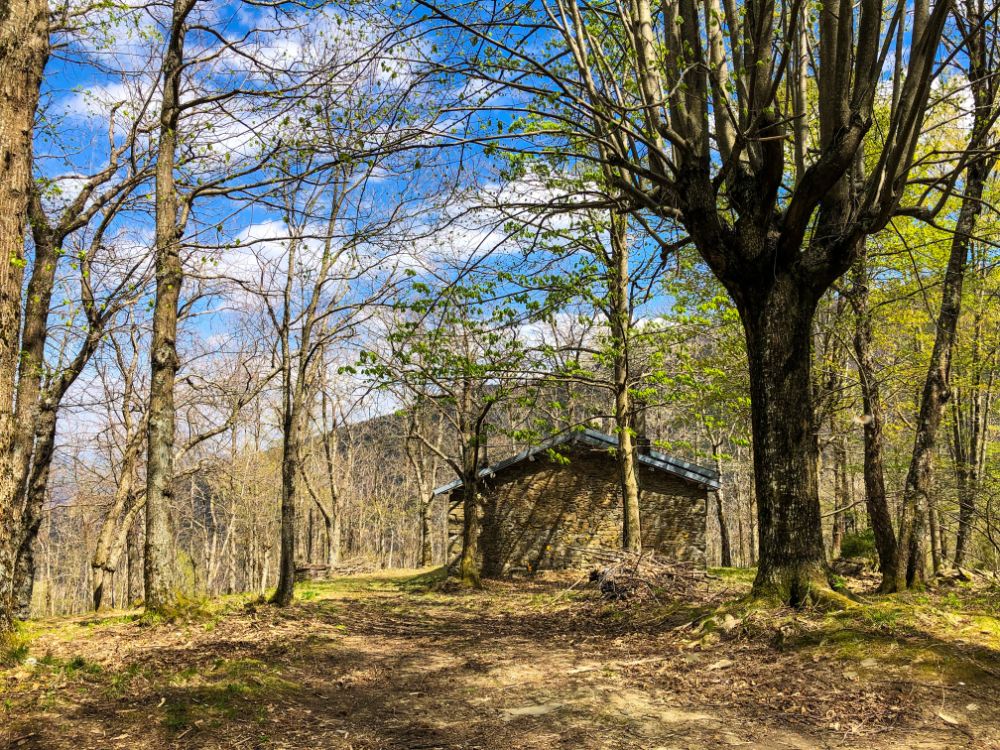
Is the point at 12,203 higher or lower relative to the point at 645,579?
higher

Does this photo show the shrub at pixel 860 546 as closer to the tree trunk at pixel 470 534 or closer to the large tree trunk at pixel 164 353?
the tree trunk at pixel 470 534

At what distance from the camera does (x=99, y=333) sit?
12.3 m

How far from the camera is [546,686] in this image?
5.19 metres

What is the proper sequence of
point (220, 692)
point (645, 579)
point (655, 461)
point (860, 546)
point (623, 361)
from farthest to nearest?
point (655, 461) → point (860, 546) → point (623, 361) → point (645, 579) → point (220, 692)

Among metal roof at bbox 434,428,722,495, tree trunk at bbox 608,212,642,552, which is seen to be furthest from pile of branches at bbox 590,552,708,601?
metal roof at bbox 434,428,722,495

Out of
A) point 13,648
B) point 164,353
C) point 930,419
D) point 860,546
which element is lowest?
point 860,546

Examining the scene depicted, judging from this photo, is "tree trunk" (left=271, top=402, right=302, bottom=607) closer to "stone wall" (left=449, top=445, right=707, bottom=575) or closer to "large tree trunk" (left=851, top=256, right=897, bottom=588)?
"large tree trunk" (left=851, top=256, right=897, bottom=588)

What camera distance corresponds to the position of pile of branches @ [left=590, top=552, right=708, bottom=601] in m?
9.57

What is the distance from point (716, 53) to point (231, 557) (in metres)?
37.4

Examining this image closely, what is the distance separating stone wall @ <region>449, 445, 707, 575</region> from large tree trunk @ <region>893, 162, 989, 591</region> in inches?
428

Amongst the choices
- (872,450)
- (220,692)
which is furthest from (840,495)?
(220,692)

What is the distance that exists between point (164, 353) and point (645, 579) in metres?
7.43

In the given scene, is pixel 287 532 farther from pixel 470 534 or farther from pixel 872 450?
pixel 872 450

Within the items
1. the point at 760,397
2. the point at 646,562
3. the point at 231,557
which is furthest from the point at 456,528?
the point at 231,557
